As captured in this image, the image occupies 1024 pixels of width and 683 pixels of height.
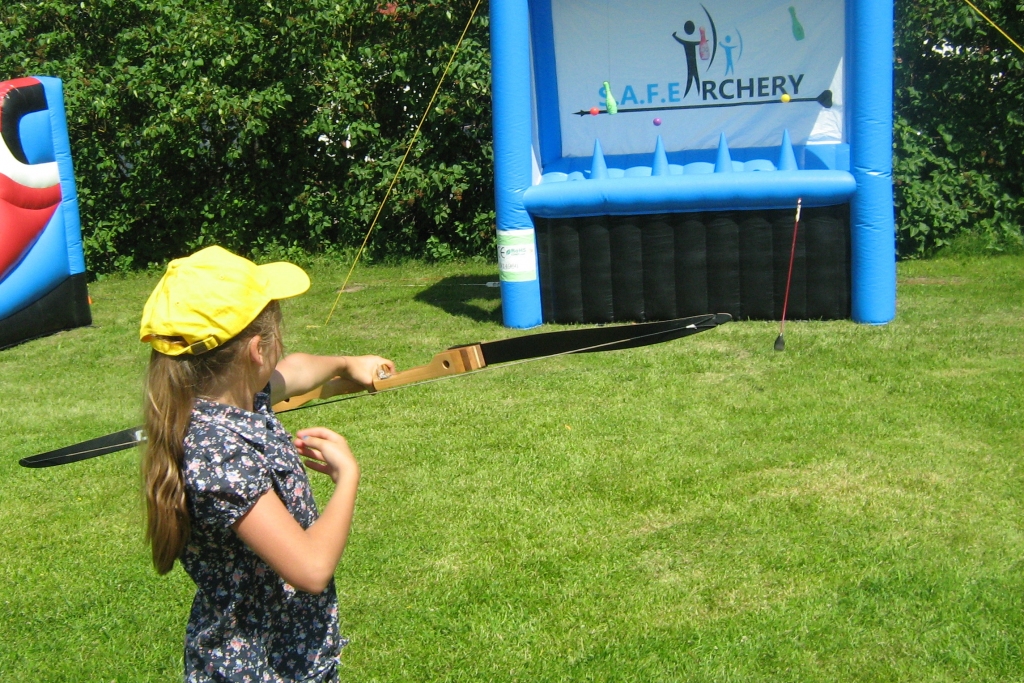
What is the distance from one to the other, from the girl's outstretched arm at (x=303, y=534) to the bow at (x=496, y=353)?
60 centimetres

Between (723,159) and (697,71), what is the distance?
876 mm

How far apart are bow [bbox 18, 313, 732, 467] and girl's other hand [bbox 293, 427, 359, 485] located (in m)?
0.52

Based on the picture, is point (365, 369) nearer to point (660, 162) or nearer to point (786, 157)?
point (660, 162)

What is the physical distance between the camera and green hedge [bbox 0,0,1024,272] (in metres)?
10.6

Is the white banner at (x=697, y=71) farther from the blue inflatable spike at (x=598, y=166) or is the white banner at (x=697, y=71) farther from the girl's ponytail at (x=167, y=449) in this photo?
the girl's ponytail at (x=167, y=449)

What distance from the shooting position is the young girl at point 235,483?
5.99ft

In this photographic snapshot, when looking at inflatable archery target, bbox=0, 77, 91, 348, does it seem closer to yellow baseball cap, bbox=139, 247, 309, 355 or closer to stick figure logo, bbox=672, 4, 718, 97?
stick figure logo, bbox=672, 4, 718, 97

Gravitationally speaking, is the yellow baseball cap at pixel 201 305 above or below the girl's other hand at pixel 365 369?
above


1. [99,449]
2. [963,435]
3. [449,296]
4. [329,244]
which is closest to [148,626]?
[99,449]

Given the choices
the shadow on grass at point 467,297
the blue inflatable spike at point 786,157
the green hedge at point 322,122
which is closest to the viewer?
the blue inflatable spike at point 786,157

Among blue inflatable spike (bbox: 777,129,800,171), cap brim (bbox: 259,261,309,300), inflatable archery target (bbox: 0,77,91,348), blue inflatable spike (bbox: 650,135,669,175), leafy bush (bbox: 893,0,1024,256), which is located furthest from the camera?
leafy bush (bbox: 893,0,1024,256)

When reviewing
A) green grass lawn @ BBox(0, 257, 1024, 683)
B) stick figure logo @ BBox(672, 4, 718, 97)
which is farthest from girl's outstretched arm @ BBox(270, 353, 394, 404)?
stick figure logo @ BBox(672, 4, 718, 97)

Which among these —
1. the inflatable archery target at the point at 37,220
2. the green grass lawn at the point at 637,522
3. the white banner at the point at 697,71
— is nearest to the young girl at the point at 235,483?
the green grass lawn at the point at 637,522

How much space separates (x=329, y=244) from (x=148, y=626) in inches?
354
